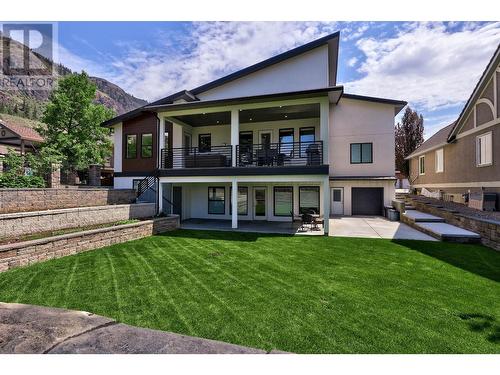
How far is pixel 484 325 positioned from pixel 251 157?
10.8 metres

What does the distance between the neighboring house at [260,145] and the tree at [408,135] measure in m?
19.7

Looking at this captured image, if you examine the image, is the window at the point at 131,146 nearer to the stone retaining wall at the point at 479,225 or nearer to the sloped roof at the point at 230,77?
the sloped roof at the point at 230,77

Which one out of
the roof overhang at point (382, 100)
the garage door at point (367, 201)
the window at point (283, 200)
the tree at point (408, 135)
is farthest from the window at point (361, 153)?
the tree at point (408, 135)

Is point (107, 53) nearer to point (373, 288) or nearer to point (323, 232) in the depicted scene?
point (323, 232)

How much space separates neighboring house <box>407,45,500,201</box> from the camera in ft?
36.1

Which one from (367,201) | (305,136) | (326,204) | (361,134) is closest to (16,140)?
(305,136)

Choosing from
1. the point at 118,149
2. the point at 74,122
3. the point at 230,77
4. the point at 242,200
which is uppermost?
the point at 230,77

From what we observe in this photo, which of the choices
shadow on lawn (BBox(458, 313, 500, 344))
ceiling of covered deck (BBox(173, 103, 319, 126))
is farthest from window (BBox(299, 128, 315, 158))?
shadow on lawn (BBox(458, 313, 500, 344))

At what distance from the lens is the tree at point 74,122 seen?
20.6 m

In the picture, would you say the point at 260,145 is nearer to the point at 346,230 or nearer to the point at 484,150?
the point at 346,230

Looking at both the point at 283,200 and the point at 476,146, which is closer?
the point at 476,146

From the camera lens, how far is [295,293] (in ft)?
15.6

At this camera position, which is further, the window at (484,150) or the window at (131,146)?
the window at (131,146)

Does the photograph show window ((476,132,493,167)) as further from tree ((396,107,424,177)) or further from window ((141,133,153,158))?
tree ((396,107,424,177))
